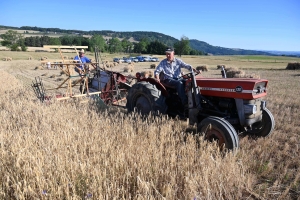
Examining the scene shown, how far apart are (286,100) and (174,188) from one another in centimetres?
657

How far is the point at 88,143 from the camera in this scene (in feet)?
9.82

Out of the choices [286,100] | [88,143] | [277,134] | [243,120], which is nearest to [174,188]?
[88,143]

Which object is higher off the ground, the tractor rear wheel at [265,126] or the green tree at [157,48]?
the green tree at [157,48]

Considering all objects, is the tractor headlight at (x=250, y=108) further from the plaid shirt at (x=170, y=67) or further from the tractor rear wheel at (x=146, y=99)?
the plaid shirt at (x=170, y=67)

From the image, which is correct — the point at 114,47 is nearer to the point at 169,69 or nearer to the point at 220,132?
the point at 169,69

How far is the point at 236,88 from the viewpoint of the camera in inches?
138

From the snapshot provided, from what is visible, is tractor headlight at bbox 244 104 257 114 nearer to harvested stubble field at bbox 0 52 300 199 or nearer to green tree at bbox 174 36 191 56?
harvested stubble field at bbox 0 52 300 199

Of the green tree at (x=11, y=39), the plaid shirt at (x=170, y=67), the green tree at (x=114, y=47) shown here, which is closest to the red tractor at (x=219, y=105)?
the plaid shirt at (x=170, y=67)

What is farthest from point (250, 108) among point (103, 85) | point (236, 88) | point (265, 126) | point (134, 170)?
point (103, 85)

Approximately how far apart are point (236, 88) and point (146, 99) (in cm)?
194

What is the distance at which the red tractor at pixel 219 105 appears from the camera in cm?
342

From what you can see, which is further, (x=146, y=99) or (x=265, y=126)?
(x=146, y=99)

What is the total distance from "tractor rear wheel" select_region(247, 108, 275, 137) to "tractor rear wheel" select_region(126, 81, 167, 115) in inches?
67.7

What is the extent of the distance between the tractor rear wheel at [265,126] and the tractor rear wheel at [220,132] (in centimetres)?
119
